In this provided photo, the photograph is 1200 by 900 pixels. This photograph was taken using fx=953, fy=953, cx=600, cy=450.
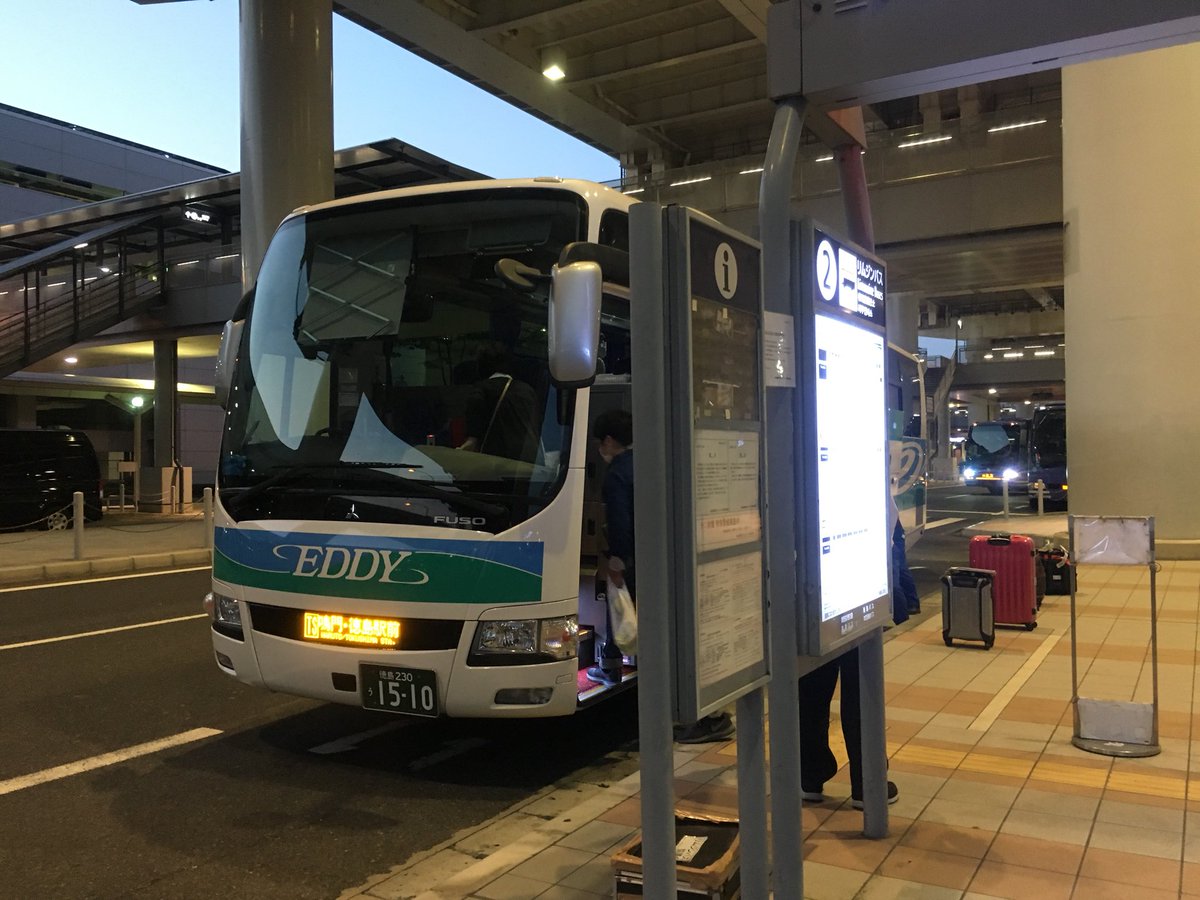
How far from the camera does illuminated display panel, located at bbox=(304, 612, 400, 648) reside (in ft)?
16.0

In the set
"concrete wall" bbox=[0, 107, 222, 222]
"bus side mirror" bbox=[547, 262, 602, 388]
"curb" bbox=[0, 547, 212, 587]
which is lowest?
"curb" bbox=[0, 547, 212, 587]

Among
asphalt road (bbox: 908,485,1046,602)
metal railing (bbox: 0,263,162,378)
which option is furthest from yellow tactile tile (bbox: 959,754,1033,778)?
metal railing (bbox: 0,263,162,378)

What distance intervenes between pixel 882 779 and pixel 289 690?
10.2ft

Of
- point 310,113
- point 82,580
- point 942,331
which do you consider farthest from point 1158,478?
point 942,331

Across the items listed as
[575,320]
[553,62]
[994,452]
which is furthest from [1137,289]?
[994,452]

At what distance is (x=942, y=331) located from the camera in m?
61.3

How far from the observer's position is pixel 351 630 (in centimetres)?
498

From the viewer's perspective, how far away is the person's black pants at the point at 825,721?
4430 mm

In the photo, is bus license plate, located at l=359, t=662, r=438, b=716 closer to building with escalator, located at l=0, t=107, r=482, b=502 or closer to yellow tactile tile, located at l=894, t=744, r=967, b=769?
yellow tactile tile, located at l=894, t=744, r=967, b=769

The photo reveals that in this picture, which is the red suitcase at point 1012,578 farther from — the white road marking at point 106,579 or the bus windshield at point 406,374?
the white road marking at point 106,579

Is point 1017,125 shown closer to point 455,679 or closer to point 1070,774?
point 1070,774

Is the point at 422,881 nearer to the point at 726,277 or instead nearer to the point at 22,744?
the point at 726,277

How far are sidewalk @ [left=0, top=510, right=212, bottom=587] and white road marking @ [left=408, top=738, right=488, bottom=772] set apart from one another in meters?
9.31

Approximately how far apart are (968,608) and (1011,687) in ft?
4.66
